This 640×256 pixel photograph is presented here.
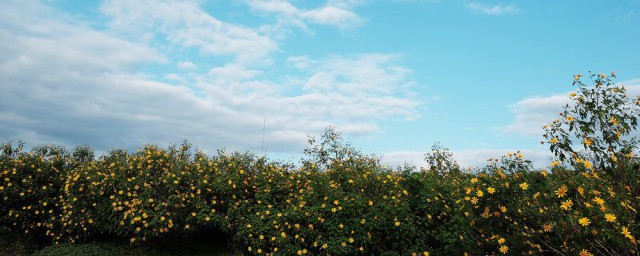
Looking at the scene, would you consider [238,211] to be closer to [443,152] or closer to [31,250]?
[31,250]

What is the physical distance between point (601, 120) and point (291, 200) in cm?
538

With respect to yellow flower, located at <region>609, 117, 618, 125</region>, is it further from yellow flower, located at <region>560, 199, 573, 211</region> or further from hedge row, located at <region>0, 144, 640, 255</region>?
yellow flower, located at <region>560, 199, 573, 211</region>

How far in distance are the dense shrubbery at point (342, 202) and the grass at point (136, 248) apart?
0.39 m

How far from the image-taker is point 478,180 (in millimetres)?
5180

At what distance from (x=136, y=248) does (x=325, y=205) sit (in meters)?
4.78

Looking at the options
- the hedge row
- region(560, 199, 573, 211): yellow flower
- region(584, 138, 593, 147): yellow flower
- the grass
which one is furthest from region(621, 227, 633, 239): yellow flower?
the grass

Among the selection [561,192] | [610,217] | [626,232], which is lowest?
[626,232]

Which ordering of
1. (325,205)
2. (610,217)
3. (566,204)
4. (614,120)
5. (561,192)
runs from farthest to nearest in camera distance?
1. (325,205)
2. (614,120)
3. (561,192)
4. (566,204)
5. (610,217)

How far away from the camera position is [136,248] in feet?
32.3

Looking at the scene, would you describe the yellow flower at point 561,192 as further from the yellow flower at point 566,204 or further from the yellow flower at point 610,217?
the yellow flower at point 610,217

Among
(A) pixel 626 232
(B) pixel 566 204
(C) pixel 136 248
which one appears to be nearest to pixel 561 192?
(B) pixel 566 204

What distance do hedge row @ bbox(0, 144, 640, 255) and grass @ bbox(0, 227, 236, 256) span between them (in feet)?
1.16

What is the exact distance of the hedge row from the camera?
14.5ft

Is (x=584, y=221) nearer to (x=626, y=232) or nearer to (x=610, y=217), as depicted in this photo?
(x=610, y=217)
